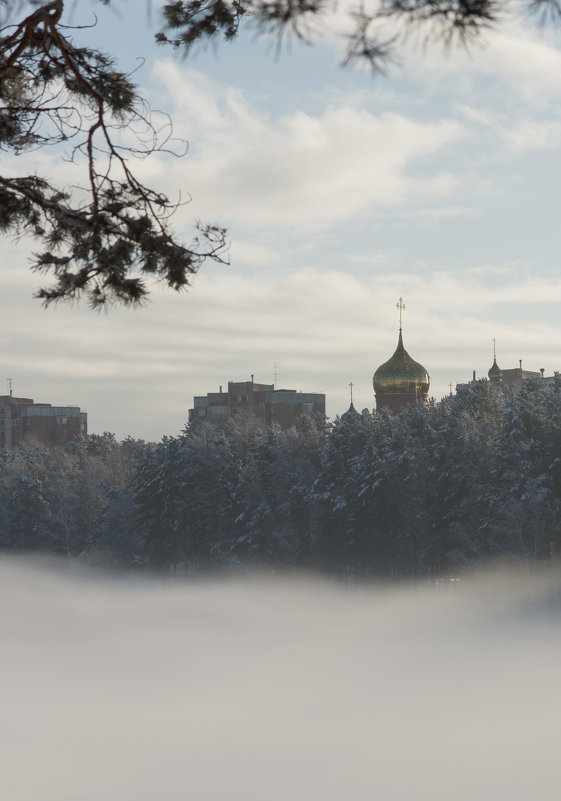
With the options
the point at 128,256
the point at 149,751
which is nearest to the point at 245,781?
the point at 149,751

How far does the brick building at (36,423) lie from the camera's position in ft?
436

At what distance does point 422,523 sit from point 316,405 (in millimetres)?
71060

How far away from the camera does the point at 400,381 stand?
101562 mm

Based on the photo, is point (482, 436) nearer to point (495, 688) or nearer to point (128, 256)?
point (495, 688)

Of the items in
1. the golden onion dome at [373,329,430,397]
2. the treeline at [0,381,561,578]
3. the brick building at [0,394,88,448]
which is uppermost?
the golden onion dome at [373,329,430,397]

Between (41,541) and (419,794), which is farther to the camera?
(41,541)

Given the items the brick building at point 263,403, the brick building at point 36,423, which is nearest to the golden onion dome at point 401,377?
the brick building at point 263,403

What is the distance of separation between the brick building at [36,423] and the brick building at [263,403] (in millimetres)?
18353

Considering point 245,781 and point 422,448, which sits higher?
point 422,448

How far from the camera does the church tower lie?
101688 millimetres

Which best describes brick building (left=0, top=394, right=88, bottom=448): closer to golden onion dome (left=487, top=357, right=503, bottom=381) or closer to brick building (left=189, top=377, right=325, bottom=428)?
brick building (left=189, top=377, right=325, bottom=428)

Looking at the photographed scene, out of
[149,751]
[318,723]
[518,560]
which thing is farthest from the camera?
[518,560]

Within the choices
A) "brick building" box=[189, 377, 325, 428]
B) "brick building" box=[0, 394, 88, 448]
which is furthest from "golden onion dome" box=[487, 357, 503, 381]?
"brick building" box=[0, 394, 88, 448]

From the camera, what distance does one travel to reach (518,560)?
5272 cm
